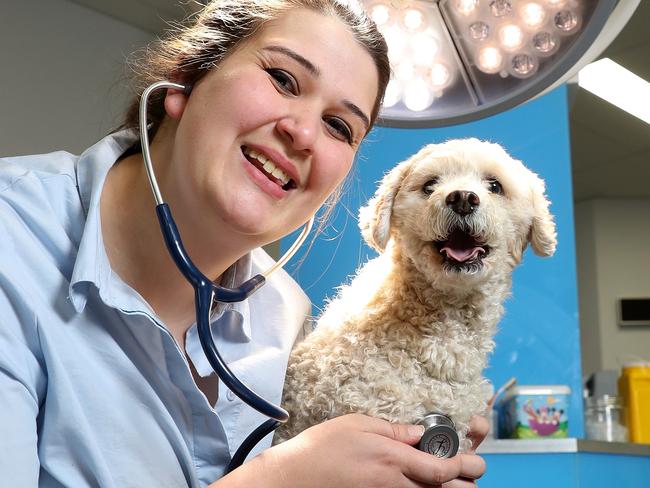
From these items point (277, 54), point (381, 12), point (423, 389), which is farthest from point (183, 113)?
point (423, 389)

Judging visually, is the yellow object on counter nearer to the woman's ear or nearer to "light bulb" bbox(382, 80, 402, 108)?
"light bulb" bbox(382, 80, 402, 108)

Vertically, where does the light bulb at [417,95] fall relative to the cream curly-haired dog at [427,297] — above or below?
above

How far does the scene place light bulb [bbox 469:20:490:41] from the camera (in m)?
0.89

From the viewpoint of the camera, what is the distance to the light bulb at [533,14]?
33.0 inches

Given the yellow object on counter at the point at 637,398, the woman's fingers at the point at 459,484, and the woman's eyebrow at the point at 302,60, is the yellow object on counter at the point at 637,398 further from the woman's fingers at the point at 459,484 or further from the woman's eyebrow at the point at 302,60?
the woman's eyebrow at the point at 302,60

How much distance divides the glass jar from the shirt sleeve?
165cm

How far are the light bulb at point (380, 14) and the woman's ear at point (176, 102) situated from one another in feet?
0.85

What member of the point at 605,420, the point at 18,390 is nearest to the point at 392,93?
the point at 18,390

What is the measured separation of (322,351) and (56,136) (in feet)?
8.76

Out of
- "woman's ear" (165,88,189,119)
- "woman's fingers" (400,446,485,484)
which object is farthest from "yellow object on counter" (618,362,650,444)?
"woman's ear" (165,88,189,119)

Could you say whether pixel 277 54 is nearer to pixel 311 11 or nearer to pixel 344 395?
pixel 311 11

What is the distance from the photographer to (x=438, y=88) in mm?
937

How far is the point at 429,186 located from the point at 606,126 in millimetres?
3757

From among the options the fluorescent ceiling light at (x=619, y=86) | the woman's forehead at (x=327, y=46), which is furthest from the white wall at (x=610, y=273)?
the woman's forehead at (x=327, y=46)
